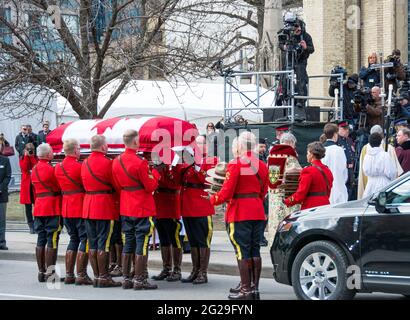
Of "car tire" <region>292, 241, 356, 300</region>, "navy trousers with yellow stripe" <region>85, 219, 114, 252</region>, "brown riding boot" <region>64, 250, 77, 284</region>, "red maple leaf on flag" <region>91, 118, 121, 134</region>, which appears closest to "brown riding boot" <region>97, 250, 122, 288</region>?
"navy trousers with yellow stripe" <region>85, 219, 114, 252</region>

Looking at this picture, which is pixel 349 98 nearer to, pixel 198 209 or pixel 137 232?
pixel 198 209

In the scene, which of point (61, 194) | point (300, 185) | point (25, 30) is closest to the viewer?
point (300, 185)

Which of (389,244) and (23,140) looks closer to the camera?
(389,244)

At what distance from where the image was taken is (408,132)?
15750 millimetres

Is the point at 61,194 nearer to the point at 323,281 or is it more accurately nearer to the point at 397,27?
the point at 323,281

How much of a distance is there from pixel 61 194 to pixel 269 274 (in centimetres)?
325

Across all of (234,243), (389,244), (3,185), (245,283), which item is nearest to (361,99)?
(3,185)

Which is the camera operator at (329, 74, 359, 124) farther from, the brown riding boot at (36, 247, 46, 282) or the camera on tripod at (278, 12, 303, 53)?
the brown riding boot at (36, 247, 46, 282)

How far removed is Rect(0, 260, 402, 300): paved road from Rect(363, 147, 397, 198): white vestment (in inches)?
91.7

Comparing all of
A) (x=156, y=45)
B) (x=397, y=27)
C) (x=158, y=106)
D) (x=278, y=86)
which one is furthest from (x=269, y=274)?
(x=397, y=27)

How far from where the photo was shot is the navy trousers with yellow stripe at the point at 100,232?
43.4 ft

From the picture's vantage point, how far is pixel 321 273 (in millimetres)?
11188

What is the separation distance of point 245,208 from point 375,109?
793 centimetres

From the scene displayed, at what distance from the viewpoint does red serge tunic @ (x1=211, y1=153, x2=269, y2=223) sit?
11773mm
